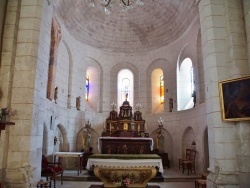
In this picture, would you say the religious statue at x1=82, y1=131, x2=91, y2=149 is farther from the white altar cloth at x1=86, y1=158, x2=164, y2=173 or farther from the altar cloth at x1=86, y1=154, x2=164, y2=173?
the white altar cloth at x1=86, y1=158, x2=164, y2=173

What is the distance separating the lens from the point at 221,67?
6379 mm

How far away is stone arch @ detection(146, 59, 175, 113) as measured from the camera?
14.1 m

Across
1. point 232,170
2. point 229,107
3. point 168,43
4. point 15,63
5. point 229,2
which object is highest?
point 168,43

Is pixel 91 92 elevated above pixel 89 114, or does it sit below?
above

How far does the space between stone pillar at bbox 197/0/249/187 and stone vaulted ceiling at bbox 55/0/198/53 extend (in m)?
5.32

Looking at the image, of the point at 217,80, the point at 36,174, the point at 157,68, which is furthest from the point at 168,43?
the point at 36,174

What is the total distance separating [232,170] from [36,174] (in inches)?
201

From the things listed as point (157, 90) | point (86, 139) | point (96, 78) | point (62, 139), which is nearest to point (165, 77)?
point (157, 90)

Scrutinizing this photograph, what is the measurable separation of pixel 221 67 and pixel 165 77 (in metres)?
8.21

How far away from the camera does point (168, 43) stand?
47.7 feet

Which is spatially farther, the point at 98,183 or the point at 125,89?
the point at 125,89

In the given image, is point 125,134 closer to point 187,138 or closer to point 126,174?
point 187,138

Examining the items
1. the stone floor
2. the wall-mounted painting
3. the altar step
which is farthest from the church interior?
the stone floor

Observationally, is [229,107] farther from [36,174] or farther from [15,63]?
[15,63]
